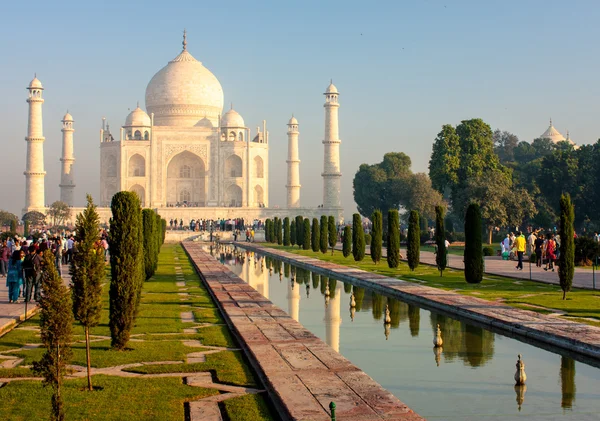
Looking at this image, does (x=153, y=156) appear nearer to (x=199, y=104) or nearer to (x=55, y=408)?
(x=199, y=104)

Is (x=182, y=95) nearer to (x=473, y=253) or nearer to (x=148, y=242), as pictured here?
(x=148, y=242)

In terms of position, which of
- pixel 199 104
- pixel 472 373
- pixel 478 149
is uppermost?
pixel 199 104

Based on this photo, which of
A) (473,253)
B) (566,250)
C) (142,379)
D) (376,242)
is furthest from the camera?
(376,242)

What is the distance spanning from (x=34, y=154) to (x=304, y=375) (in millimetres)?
42550

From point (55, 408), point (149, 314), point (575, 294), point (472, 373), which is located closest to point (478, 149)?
point (575, 294)

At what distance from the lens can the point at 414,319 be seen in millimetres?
10688

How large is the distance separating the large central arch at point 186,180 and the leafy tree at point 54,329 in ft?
148

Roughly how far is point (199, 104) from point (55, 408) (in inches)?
1852

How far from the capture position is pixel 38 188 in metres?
46.6

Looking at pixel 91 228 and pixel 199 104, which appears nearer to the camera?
pixel 91 228

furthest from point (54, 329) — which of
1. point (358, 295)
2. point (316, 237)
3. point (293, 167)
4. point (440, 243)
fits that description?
point (293, 167)

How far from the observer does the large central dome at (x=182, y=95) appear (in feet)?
166

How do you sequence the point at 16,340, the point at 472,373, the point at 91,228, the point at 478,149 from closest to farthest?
the point at 91,228, the point at 472,373, the point at 16,340, the point at 478,149

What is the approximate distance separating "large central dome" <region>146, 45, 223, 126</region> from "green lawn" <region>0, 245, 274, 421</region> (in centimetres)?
4095
